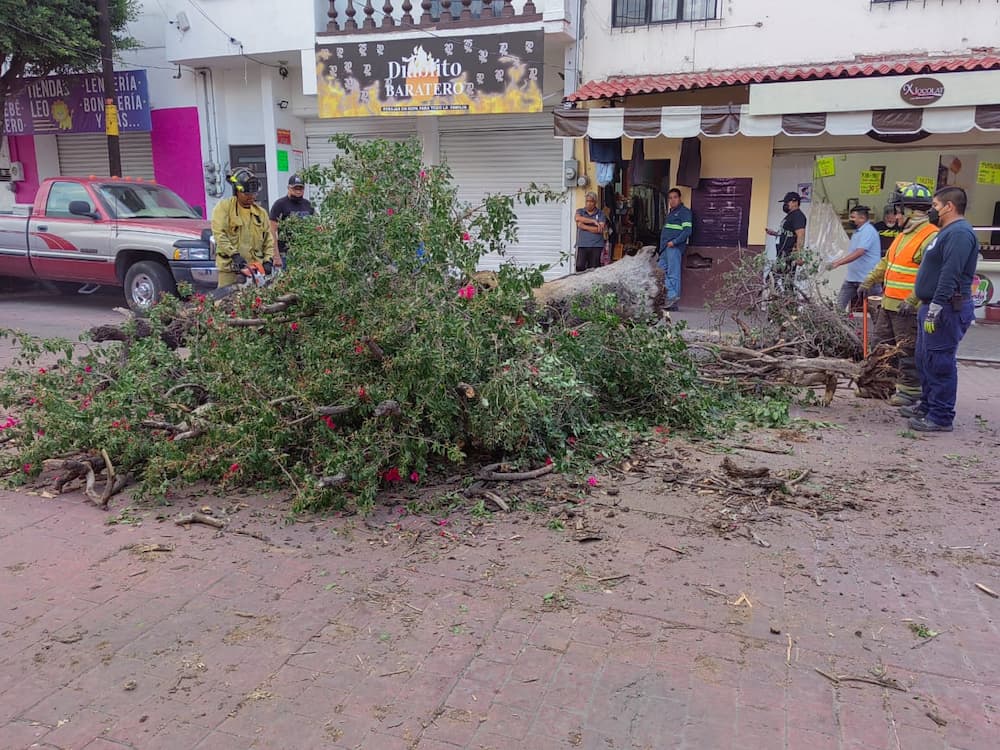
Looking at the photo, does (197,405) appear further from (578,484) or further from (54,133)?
(54,133)

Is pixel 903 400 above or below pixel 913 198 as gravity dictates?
below

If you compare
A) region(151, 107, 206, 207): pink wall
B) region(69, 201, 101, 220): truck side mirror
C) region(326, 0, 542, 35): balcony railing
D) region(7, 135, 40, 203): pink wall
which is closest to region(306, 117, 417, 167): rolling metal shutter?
region(326, 0, 542, 35): balcony railing

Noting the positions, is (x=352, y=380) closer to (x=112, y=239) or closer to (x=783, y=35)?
(x=112, y=239)

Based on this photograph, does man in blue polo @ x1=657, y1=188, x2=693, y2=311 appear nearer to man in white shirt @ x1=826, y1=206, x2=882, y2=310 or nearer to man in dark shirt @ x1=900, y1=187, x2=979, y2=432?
man in white shirt @ x1=826, y1=206, x2=882, y2=310

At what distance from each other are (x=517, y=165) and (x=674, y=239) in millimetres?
3746

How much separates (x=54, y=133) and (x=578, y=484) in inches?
668

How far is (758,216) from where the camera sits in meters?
12.4

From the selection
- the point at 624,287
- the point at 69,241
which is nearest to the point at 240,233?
the point at 624,287

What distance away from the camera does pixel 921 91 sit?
1003 cm

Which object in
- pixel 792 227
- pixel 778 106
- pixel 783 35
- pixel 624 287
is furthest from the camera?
pixel 783 35

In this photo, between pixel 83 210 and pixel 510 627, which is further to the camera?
pixel 83 210

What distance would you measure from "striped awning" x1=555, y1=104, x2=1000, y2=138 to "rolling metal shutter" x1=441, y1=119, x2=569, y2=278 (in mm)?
2269

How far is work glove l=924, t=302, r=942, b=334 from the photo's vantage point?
18.8 feet

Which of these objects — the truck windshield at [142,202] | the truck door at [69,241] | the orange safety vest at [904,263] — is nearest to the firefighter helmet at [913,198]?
the orange safety vest at [904,263]
